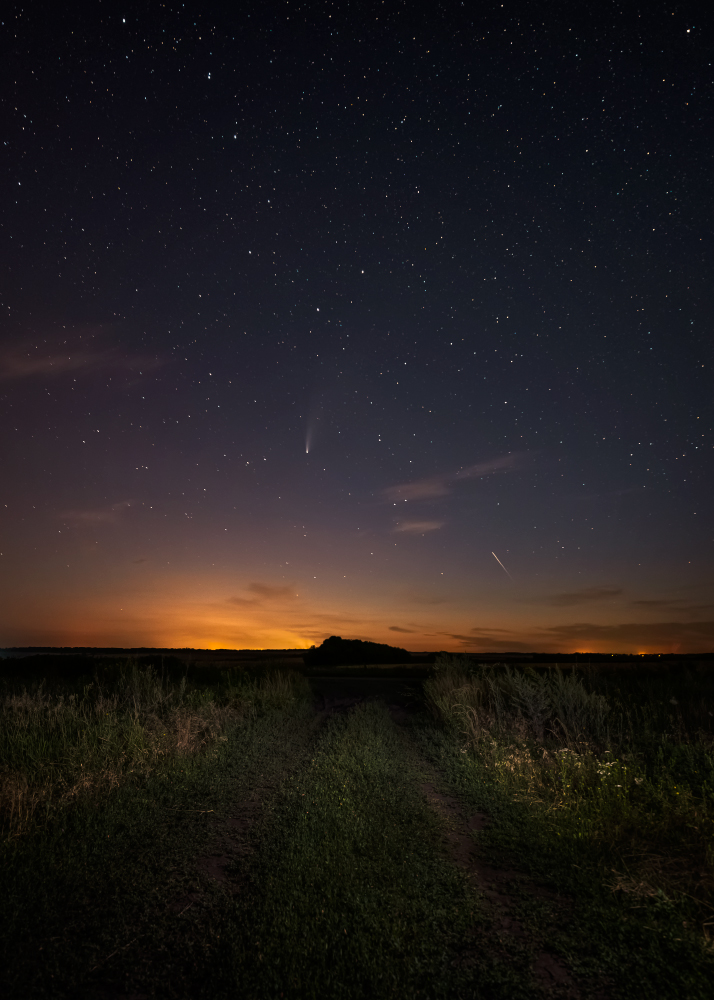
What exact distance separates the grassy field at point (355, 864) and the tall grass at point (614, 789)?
1.2 inches

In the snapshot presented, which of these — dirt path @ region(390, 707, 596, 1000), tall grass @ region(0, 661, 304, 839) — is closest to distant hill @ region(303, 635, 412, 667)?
tall grass @ region(0, 661, 304, 839)

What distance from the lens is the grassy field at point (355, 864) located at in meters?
3.59

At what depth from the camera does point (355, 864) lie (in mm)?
5227

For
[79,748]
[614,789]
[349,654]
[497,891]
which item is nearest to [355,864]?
[497,891]

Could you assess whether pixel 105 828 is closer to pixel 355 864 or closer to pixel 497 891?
pixel 355 864

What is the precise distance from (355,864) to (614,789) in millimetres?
3356

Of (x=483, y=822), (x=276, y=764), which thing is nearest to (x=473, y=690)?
(x=276, y=764)

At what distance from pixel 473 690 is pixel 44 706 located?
414 inches

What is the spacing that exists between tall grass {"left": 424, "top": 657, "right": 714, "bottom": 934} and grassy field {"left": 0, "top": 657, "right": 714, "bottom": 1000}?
0.10 ft

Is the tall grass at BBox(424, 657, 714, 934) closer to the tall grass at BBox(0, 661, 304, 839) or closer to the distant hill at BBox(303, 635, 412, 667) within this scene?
the tall grass at BBox(0, 661, 304, 839)

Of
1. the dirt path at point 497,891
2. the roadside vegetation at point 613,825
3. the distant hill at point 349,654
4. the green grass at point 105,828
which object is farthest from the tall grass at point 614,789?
the distant hill at point 349,654

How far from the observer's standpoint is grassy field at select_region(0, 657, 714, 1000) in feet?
11.8

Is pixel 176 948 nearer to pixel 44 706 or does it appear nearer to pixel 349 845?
pixel 349 845

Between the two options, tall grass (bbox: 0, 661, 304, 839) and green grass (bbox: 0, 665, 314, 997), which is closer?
green grass (bbox: 0, 665, 314, 997)
